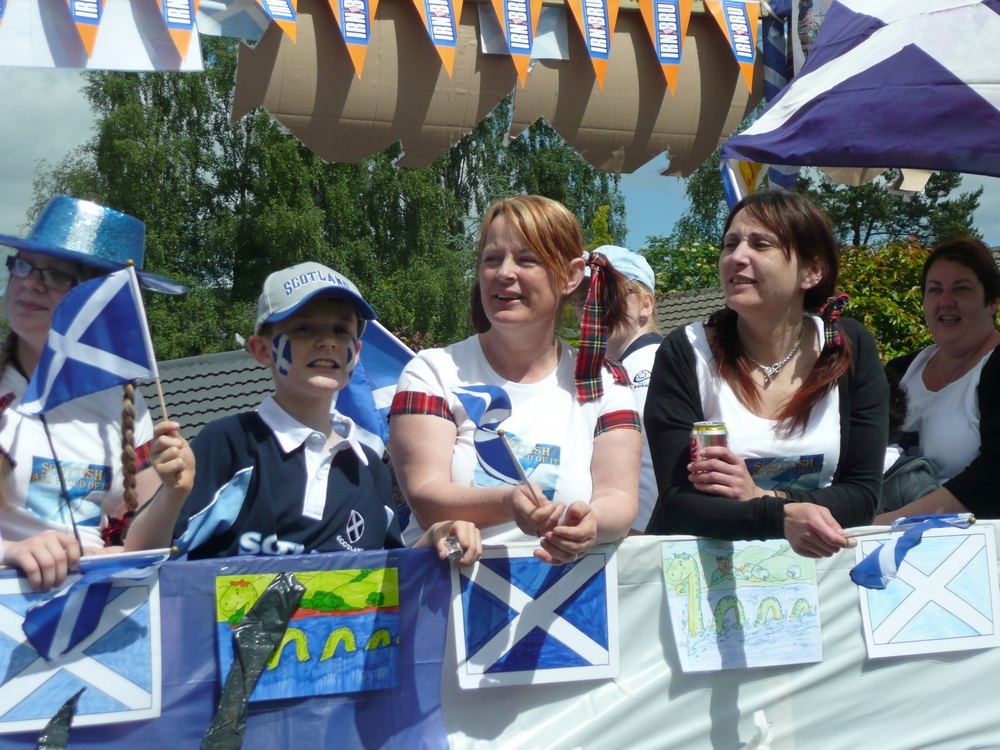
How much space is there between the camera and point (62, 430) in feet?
7.55

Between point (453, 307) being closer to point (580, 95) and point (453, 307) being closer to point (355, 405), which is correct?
point (580, 95)

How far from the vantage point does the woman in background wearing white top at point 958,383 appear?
317cm

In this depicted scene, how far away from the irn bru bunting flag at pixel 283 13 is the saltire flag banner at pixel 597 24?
1.33 m

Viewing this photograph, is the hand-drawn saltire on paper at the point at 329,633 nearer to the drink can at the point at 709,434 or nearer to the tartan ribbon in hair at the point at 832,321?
the drink can at the point at 709,434

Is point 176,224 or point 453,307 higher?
point 176,224

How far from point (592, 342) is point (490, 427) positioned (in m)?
0.38

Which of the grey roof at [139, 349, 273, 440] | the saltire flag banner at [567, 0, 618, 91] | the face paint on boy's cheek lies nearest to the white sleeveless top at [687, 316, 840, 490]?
the face paint on boy's cheek

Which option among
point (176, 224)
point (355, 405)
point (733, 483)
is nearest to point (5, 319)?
point (355, 405)

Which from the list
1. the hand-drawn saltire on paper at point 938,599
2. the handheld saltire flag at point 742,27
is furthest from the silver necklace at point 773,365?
the handheld saltire flag at point 742,27

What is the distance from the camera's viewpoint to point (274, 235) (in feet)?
101

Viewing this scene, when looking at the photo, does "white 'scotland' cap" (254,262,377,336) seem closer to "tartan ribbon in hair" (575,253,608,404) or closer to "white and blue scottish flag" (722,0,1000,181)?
"tartan ribbon in hair" (575,253,608,404)

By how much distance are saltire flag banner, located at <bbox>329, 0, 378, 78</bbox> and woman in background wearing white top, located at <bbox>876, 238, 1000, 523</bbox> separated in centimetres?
262

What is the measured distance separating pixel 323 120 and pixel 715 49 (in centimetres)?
210

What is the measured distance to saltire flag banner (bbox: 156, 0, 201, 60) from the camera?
4.14 meters
